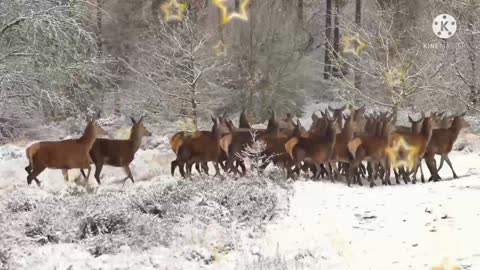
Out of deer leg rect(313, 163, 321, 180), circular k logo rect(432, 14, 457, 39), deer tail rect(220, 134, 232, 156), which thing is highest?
circular k logo rect(432, 14, 457, 39)

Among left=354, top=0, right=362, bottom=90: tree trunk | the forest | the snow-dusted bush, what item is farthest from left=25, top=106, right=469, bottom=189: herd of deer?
left=354, top=0, right=362, bottom=90: tree trunk

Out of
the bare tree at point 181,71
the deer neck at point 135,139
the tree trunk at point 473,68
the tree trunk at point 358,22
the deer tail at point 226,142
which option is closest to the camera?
the deer tail at point 226,142

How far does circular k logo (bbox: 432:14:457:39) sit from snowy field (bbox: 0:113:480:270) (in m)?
11.6

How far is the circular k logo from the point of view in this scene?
20.8 m

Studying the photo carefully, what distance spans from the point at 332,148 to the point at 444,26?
12.2 m

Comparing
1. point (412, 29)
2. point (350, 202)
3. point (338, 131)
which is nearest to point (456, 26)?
point (412, 29)

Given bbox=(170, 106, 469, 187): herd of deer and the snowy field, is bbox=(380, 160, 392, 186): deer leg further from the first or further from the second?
the snowy field

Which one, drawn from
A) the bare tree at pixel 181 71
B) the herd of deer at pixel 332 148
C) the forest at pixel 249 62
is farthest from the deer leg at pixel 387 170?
the bare tree at pixel 181 71

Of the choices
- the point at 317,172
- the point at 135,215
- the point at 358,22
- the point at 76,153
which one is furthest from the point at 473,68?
the point at 135,215

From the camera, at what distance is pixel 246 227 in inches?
320

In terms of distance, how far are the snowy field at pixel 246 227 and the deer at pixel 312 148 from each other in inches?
42.3

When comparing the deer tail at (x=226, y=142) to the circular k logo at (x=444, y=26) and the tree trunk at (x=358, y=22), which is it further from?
the tree trunk at (x=358, y=22)

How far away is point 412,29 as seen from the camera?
2517cm

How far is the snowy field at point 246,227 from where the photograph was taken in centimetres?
661
